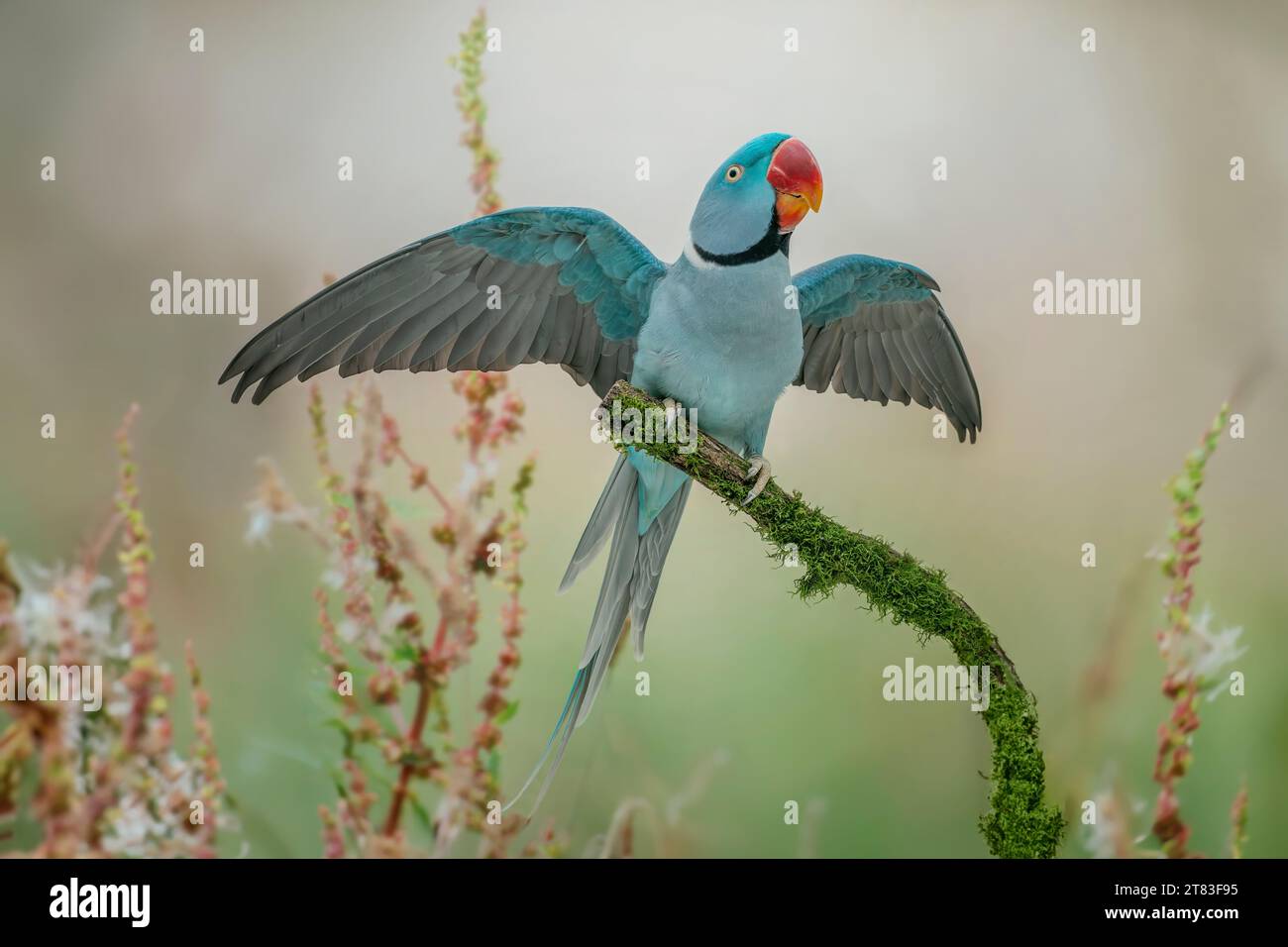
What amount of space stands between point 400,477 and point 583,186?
2.86 feet

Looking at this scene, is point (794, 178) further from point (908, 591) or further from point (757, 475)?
point (908, 591)

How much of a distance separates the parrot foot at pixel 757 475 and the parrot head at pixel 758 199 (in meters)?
0.41

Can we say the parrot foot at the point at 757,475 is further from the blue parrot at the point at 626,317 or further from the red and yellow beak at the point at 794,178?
the red and yellow beak at the point at 794,178

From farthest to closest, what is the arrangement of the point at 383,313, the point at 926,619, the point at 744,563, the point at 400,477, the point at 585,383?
the point at 744,563
the point at 400,477
the point at 585,383
the point at 383,313
the point at 926,619

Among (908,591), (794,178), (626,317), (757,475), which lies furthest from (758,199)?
(908,591)

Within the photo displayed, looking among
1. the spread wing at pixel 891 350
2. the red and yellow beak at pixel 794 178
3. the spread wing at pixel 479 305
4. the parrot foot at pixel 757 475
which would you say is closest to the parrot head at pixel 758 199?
the red and yellow beak at pixel 794 178

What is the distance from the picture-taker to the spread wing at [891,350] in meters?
2.24

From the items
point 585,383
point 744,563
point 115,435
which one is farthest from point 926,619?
point 115,435

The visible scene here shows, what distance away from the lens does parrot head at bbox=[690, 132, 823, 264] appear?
191 cm

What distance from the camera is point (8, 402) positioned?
7.87 ft

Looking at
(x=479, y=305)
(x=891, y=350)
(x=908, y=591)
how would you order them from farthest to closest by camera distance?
1. (x=891, y=350)
2. (x=479, y=305)
3. (x=908, y=591)

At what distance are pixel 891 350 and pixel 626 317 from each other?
651 mm

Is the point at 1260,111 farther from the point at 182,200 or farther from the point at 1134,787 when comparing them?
the point at 182,200

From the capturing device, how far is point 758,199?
1945mm
